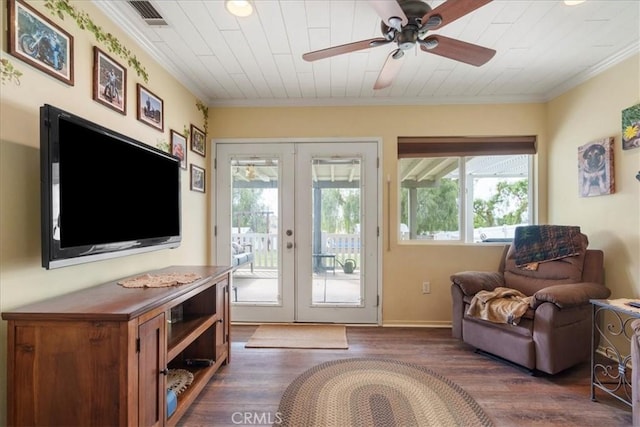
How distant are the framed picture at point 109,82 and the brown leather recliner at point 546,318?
294 cm

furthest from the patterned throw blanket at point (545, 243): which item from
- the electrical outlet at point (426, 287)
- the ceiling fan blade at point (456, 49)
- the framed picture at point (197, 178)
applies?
the framed picture at point (197, 178)

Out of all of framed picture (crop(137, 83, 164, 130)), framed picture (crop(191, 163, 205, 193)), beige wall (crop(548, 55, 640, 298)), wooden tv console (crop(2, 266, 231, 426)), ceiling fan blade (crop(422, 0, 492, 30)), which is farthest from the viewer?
framed picture (crop(191, 163, 205, 193))

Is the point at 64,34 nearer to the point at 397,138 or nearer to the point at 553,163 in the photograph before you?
the point at 397,138

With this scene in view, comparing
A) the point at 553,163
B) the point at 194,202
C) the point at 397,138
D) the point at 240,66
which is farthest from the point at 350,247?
the point at 553,163

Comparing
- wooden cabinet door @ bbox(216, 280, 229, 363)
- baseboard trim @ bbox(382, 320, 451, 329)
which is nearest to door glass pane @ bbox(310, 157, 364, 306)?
baseboard trim @ bbox(382, 320, 451, 329)

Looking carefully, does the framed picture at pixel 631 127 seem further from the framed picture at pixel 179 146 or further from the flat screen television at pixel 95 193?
the framed picture at pixel 179 146

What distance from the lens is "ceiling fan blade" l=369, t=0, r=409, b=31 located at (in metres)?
1.42

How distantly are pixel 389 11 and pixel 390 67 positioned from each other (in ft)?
1.90

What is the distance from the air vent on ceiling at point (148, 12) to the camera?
1813 millimetres

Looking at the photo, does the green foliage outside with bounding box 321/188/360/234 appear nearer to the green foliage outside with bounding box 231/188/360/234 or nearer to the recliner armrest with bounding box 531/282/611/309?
the green foliage outside with bounding box 231/188/360/234

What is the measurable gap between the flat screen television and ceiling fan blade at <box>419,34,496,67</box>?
1856 millimetres

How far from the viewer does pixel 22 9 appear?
51.7 inches

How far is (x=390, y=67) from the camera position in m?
2.05

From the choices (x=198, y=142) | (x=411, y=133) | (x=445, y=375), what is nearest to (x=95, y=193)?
(x=198, y=142)
